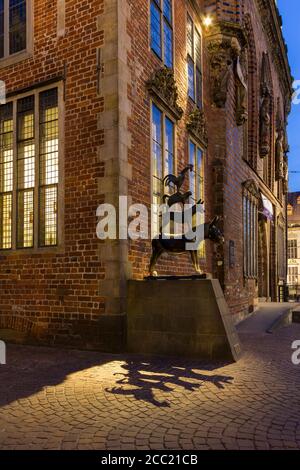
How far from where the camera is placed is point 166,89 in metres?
10.3

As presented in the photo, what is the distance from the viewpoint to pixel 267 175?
76.9 ft

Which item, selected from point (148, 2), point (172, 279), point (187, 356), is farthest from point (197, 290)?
point (148, 2)

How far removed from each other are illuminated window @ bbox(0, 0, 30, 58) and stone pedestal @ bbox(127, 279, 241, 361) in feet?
19.9

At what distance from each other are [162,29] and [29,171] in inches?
187

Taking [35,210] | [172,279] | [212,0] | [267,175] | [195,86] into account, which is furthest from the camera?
[267,175]

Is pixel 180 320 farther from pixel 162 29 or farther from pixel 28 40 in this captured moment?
pixel 162 29

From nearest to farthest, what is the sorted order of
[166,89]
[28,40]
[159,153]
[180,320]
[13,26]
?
[180,320] < [28,40] < [13,26] < [159,153] < [166,89]

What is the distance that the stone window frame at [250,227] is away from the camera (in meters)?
15.9

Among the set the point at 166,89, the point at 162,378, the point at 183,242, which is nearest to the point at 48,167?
the point at 183,242

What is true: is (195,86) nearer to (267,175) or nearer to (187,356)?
(187,356)

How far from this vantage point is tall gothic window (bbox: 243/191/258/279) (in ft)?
52.7

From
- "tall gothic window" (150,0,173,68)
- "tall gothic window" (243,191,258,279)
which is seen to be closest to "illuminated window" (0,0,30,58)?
"tall gothic window" (150,0,173,68)

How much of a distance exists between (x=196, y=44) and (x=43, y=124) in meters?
6.64

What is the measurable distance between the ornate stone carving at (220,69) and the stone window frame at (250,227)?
3615mm
